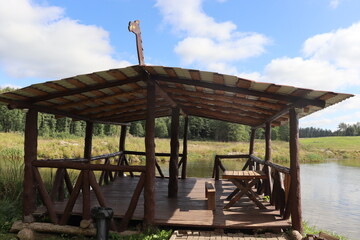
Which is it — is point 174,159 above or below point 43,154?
above

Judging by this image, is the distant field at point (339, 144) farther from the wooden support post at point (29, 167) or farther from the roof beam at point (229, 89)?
the wooden support post at point (29, 167)

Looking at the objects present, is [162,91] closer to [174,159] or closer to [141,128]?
[174,159]

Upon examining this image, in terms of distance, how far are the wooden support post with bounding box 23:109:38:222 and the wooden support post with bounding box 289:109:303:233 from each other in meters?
4.67

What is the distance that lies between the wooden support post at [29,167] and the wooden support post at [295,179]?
4671mm

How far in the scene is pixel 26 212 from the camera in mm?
5738

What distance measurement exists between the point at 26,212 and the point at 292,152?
4.95 meters

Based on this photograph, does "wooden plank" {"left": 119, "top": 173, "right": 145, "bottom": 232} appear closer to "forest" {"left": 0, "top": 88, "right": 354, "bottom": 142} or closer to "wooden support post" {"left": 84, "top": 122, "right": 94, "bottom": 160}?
"wooden support post" {"left": 84, "top": 122, "right": 94, "bottom": 160}

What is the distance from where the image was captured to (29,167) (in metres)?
5.80

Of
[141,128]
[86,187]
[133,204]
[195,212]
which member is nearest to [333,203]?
[195,212]

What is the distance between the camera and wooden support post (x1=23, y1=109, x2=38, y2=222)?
576 centimetres

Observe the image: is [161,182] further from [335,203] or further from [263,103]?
[335,203]

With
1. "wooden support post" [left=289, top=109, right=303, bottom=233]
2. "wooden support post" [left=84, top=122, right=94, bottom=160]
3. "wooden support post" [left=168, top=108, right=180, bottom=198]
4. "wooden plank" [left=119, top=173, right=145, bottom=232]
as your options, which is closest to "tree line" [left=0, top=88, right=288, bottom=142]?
"wooden support post" [left=84, top=122, right=94, bottom=160]

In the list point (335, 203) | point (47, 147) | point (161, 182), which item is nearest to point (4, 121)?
point (47, 147)

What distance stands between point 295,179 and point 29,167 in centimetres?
482
